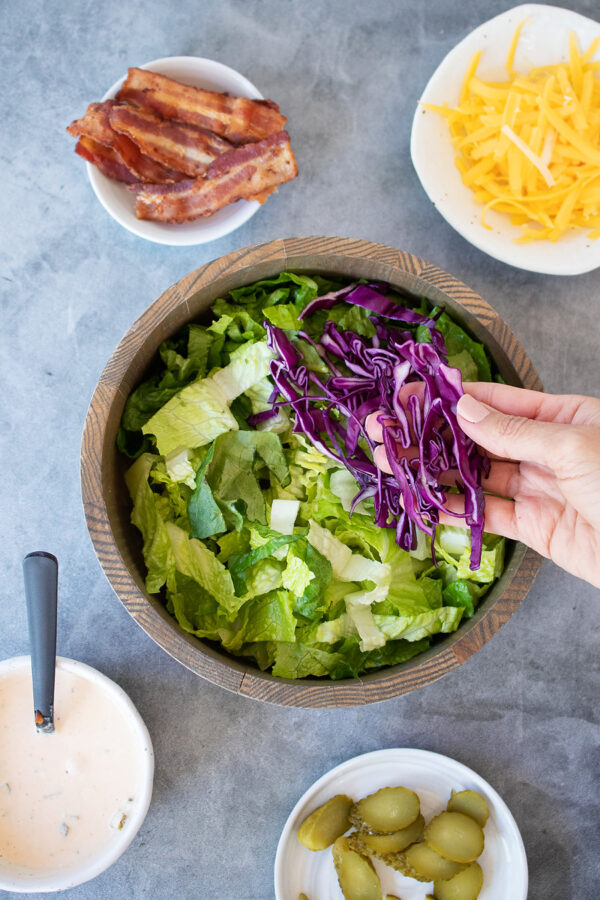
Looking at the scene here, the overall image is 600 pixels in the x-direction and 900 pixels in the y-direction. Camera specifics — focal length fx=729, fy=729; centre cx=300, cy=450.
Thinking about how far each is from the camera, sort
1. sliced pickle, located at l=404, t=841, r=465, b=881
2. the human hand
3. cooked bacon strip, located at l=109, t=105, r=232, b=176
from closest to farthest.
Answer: the human hand → sliced pickle, located at l=404, t=841, r=465, b=881 → cooked bacon strip, located at l=109, t=105, r=232, b=176

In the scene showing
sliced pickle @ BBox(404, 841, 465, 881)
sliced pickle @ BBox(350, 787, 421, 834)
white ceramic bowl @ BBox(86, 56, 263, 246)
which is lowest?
sliced pickle @ BBox(404, 841, 465, 881)

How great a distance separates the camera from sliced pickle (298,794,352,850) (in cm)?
187

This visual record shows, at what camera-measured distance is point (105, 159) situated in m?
1.97

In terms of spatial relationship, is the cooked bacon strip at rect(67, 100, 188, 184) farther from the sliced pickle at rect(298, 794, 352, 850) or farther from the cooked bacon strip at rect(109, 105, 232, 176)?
the sliced pickle at rect(298, 794, 352, 850)

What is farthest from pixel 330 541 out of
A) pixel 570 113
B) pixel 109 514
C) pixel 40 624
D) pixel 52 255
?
pixel 570 113

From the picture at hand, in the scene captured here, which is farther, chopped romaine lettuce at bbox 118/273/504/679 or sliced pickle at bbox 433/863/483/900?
sliced pickle at bbox 433/863/483/900

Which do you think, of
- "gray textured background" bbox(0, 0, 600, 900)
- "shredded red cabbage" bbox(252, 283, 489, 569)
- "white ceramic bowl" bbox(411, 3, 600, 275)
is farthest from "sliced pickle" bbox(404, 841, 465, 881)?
"white ceramic bowl" bbox(411, 3, 600, 275)

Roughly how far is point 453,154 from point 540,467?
2.95 ft

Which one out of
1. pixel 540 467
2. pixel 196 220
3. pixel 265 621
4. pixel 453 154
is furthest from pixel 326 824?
pixel 453 154

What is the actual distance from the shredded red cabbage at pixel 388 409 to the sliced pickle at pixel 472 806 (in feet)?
2.32

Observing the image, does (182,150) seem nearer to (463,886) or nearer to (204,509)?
(204,509)

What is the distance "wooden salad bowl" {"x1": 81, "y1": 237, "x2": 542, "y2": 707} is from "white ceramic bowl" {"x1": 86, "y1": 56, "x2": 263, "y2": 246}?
30 cm

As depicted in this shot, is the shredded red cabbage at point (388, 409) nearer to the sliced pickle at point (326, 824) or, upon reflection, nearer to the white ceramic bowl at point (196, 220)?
the white ceramic bowl at point (196, 220)

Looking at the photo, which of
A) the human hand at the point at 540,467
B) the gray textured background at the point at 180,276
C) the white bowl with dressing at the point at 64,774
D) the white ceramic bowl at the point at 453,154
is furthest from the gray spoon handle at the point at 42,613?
the white ceramic bowl at the point at 453,154
